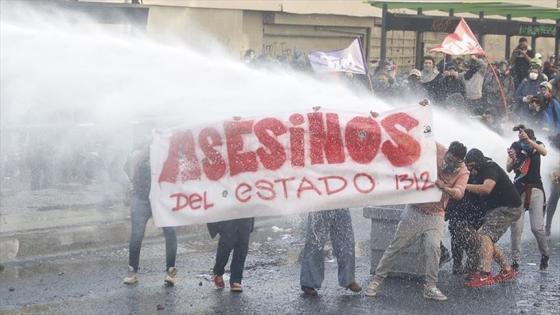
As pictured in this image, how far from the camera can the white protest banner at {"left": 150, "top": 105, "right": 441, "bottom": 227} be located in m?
9.59

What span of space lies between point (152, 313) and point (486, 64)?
12.0m

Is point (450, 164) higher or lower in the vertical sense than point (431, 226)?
higher

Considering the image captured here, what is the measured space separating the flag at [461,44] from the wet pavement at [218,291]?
6.94 meters

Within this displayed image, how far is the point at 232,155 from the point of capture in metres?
9.66

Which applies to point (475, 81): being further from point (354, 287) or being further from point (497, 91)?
point (354, 287)

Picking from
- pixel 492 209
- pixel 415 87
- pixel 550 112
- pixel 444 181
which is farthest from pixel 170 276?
pixel 415 87

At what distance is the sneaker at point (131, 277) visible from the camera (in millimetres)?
10461

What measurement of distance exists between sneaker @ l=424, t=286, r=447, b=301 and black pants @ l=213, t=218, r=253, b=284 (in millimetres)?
1713

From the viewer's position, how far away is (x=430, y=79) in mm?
18641

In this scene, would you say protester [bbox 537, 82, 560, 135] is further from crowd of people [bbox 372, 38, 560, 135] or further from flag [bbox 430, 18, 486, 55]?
flag [bbox 430, 18, 486, 55]

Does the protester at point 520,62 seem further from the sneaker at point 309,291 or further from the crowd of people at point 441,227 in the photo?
the sneaker at point 309,291

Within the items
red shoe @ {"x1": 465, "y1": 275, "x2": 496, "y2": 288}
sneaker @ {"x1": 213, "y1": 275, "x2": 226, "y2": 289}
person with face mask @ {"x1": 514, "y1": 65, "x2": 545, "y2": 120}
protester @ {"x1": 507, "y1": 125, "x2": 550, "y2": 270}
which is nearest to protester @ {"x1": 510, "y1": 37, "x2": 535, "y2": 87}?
person with face mask @ {"x1": 514, "y1": 65, "x2": 545, "y2": 120}

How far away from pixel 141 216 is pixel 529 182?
4275 millimetres

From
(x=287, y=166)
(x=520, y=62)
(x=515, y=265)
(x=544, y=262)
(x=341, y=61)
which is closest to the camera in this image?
(x=287, y=166)
